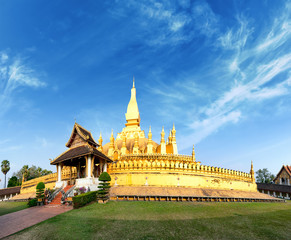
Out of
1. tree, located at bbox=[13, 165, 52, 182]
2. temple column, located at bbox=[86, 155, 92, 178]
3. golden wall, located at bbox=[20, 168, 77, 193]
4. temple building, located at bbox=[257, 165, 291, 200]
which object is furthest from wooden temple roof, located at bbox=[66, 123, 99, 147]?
tree, located at bbox=[13, 165, 52, 182]

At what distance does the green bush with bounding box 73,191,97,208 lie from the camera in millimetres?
15456

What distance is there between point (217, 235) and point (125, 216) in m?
5.87

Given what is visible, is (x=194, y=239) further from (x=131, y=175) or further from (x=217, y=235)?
(x=131, y=175)

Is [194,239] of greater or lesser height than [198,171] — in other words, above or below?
below

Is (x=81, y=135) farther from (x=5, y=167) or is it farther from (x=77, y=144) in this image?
(x=5, y=167)

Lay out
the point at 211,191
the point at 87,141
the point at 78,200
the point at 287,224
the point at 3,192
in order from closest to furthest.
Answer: the point at 287,224, the point at 78,200, the point at 211,191, the point at 87,141, the point at 3,192

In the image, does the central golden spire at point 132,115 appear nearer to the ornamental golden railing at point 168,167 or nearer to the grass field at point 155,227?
the ornamental golden railing at point 168,167

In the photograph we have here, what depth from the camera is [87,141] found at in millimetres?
24984

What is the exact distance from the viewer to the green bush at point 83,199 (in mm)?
15456

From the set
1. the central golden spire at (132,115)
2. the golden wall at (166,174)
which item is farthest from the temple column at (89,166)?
the central golden spire at (132,115)

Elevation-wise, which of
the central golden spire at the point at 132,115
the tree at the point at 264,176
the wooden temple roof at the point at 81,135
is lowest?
the tree at the point at 264,176

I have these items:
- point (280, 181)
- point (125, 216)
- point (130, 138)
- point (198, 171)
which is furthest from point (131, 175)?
point (280, 181)

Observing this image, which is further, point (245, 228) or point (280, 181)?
point (280, 181)

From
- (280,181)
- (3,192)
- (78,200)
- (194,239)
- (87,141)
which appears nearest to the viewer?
(194,239)
